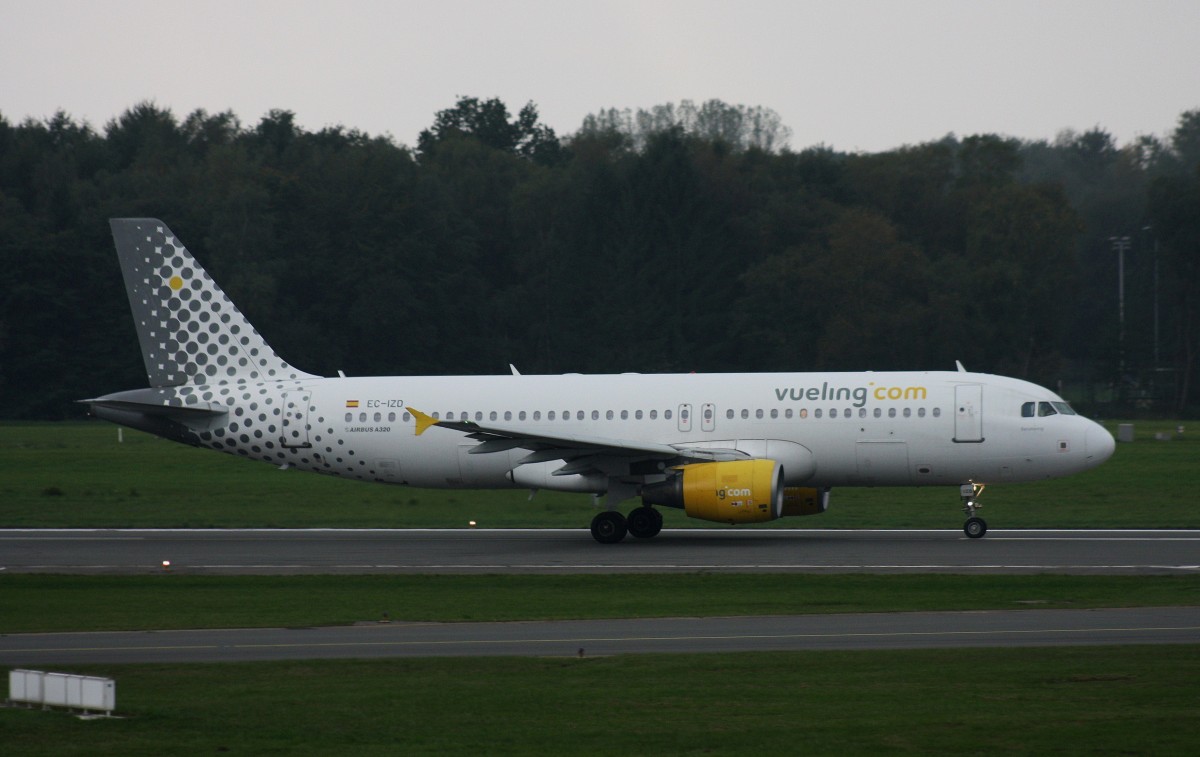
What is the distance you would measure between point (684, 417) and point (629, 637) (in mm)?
12901

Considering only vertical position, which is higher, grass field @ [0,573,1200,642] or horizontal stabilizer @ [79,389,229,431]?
horizontal stabilizer @ [79,389,229,431]

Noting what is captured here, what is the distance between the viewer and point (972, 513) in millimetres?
29734

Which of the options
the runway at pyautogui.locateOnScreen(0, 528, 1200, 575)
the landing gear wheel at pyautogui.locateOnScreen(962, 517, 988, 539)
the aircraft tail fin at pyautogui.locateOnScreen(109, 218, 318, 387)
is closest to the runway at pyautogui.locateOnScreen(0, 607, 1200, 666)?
the runway at pyautogui.locateOnScreen(0, 528, 1200, 575)

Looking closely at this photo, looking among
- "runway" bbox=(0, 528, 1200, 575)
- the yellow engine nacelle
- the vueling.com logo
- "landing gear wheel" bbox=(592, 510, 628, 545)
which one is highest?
the vueling.com logo

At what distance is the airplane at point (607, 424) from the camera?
29.2 metres

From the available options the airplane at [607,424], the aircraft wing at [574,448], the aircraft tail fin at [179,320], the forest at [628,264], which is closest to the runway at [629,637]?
the airplane at [607,424]

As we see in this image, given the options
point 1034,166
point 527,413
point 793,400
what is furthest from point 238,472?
point 1034,166

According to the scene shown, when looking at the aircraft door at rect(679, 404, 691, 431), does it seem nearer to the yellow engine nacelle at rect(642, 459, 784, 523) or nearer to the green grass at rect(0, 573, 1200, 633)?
the yellow engine nacelle at rect(642, 459, 784, 523)

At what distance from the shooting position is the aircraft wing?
28.3m

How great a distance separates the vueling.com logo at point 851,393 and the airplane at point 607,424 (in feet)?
0.10

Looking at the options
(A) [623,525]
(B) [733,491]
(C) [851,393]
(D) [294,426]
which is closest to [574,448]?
(A) [623,525]

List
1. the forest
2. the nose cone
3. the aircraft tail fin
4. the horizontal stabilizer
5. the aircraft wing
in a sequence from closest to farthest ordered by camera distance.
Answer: the aircraft wing
the nose cone
the horizontal stabilizer
the aircraft tail fin
the forest

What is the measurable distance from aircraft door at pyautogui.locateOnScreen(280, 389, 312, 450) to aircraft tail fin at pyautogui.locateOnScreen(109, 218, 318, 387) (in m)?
0.90

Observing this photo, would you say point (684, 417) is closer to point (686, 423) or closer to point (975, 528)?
point (686, 423)
